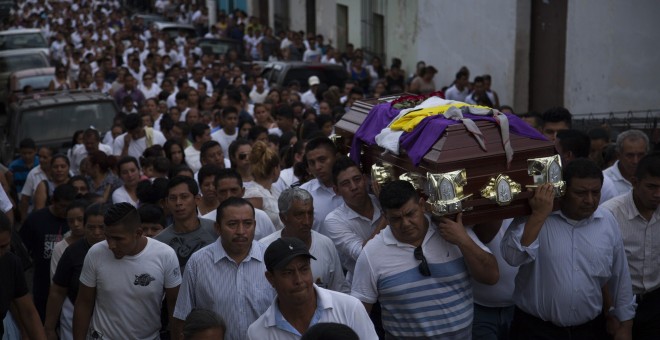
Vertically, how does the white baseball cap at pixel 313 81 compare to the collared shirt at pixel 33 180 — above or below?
above

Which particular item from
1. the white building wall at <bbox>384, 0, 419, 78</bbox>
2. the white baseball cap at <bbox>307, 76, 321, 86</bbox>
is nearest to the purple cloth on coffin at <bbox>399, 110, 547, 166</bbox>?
the white baseball cap at <bbox>307, 76, 321, 86</bbox>

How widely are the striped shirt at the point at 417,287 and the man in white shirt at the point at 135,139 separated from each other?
7.21m

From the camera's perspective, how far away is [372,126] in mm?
6488

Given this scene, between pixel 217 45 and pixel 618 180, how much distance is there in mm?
20786

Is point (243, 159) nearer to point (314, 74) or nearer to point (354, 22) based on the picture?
point (314, 74)

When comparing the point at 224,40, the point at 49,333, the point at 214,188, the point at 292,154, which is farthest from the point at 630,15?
the point at 224,40

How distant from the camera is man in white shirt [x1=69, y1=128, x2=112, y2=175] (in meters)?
11.6

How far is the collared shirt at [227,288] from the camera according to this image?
5676 millimetres

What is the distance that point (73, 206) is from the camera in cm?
749

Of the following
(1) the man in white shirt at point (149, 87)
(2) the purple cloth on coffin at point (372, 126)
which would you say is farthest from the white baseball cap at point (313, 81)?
(2) the purple cloth on coffin at point (372, 126)

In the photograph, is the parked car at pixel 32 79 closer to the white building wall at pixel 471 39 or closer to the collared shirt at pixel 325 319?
the white building wall at pixel 471 39

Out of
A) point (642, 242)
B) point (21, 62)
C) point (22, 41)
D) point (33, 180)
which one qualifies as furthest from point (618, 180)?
point (22, 41)

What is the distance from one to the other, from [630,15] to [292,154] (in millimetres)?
7218

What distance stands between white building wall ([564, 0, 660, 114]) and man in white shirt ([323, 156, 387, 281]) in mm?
8765
